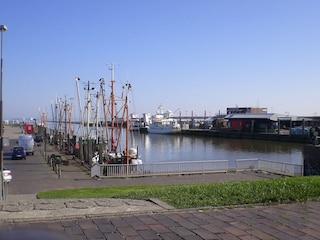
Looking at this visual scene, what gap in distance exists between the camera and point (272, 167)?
101 ft

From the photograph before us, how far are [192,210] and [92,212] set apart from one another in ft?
7.18

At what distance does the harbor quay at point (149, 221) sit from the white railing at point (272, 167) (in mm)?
19232

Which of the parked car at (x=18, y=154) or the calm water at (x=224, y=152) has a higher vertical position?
the parked car at (x=18, y=154)

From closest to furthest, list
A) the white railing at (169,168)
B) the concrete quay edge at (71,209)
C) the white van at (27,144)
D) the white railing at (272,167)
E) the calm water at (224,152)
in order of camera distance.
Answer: the concrete quay edge at (71,209), the white railing at (272,167), the white railing at (169,168), the white van at (27,144), the calm water at (224,152)

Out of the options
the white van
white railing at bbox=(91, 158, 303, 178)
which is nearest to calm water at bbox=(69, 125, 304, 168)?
white railing at bbox=(91, 158, 303, 178)

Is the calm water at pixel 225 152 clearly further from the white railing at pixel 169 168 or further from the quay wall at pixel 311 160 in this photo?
the quay wall at pixel 311 160

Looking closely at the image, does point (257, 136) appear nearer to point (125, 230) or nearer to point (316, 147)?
point (316, 147)

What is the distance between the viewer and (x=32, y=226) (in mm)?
7008

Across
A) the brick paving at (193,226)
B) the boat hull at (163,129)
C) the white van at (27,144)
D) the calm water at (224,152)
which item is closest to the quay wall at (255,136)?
the calm water at (224,152)

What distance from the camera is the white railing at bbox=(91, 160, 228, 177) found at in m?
29.6

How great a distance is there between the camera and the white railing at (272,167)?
91.0 feet

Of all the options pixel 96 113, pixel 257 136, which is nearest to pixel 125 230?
pixel 96 113

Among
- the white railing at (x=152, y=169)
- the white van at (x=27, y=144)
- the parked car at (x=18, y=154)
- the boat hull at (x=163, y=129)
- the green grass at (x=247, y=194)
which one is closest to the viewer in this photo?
the green grass at (x=247, y=194)

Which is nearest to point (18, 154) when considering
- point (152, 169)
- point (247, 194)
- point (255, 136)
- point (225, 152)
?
point (152, 169)
